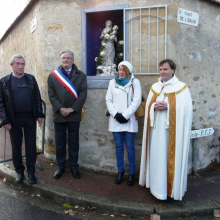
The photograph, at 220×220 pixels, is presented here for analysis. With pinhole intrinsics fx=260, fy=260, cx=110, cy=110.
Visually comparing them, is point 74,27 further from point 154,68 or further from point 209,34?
point 209,34

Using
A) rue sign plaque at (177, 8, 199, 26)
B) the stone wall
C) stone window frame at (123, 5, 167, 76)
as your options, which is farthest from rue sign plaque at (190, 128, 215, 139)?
rue sign plaque at (177, 8, 199, 26)

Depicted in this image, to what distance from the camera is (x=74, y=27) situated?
4.77 metres

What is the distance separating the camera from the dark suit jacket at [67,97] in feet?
13.7

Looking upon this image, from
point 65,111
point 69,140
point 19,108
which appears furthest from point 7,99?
point 69,140

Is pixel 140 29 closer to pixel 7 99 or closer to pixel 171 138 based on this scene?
pixel 171 138

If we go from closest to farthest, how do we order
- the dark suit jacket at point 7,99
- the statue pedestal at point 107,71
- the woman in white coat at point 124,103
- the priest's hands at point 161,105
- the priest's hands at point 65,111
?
the priest's hands at point 161,105, the dark suit jacket at point 7,99, the woman in white coat at point 124,103, the priest's hands at point 65,111, the statue pedestal at point 107,71

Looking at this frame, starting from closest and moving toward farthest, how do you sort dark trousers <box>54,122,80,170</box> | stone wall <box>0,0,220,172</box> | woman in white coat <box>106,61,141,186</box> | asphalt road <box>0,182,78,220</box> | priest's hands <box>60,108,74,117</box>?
asphalt road <box>0,182,78,220</box> < woman in white coat <box>106,61,141,186</box> < priest's hands <box>60,108,74,117</box> < dark trousers <box>54,122,80,170</box> < stone wall <box>0,0,220,172</box>

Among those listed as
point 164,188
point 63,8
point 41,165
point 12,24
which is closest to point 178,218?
point 164,188

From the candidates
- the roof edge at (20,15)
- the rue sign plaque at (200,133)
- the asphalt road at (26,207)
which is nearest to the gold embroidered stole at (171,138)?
the rue sign plaque at (200,133)

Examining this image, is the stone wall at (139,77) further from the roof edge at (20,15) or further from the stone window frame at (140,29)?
the roof edge at (20,15)

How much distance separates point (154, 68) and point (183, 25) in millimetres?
910

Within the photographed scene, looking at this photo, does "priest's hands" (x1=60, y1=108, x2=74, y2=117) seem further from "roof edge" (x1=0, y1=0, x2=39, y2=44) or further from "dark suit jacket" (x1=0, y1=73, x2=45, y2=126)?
"roof edge" (x1=0, y1=0, x2=39, y2=44)

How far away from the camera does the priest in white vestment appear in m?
3.46

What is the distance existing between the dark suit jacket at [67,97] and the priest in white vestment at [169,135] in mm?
1199
